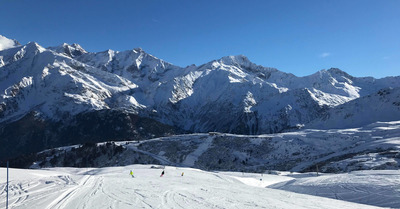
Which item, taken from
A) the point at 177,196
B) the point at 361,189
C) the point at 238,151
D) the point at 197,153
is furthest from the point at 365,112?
the point at 177,196

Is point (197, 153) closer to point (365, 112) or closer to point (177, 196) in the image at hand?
point (177, 196)

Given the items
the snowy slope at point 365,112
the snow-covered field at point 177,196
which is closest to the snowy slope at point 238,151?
the snowy slope at point 365,112

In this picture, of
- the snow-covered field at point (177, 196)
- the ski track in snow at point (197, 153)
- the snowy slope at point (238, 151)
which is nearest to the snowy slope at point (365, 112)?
the snowy slope at point (238, 151)

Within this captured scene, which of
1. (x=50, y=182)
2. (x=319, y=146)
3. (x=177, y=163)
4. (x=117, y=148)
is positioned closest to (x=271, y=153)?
(x=319, y=146)

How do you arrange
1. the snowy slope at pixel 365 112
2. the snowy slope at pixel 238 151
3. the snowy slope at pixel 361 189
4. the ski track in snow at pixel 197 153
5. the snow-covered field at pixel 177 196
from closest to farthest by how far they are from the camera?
the snow-covered field at pixel 177 196 → the snowy slope at pixel 361 189 → the snowy slope at pixel 238 151 → the ski track in snow at pixel 197 153 → the snowy slope at pixel 365 112

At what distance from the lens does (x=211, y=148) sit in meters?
104

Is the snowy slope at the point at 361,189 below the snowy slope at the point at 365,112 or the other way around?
below

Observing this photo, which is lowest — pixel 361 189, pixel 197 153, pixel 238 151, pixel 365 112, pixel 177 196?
pixel 361 189

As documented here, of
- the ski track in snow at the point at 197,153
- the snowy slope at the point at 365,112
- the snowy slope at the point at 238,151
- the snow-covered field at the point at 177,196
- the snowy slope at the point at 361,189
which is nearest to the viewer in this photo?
the snow-covered field at the point at 177,196

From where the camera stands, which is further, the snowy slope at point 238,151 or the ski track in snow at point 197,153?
the ski track in snow at point 197,153

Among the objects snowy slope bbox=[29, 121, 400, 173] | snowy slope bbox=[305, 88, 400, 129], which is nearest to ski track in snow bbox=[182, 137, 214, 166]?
snowy slope bbox=[29, 121, 400, 173]

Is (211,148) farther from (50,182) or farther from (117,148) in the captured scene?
(50,182)

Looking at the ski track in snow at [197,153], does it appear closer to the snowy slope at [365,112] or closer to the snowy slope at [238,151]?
the snowy slope at [238,151]

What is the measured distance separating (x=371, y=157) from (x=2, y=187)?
66.8m
